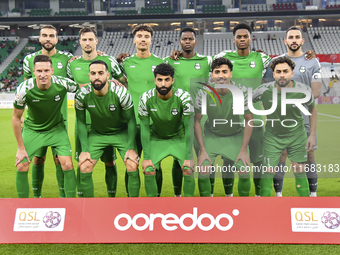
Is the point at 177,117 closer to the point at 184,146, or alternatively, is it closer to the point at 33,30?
the point at 184,146

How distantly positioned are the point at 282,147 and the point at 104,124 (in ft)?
6.46

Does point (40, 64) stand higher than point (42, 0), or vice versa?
point (42, 0)

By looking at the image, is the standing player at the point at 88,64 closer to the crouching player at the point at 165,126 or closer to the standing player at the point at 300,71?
the crouching player at the point at 165,126

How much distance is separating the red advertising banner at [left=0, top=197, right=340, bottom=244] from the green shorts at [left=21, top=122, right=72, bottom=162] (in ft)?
2.43

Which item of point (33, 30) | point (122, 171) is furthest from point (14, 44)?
point (122, 171)

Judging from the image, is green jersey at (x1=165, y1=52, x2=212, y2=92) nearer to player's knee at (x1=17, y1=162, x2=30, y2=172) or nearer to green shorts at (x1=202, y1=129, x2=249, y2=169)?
green shorts at (x1=202, y1=129, x2=249, y2=169)

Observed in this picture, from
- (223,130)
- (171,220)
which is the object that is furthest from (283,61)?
(171,220)

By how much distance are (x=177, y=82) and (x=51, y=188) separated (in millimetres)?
2913

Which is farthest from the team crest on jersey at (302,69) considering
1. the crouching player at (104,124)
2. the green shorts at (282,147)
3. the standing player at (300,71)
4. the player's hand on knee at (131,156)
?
the player's hand on knee at (131,156)

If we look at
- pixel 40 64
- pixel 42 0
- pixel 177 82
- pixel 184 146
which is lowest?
pixel 184 146

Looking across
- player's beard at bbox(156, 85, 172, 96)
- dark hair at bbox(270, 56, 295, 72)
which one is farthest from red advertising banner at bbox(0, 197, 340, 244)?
dark hair at bbox(270, 56, 295, 72)

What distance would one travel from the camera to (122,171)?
24.1 ft

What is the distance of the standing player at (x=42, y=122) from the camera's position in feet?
12.9

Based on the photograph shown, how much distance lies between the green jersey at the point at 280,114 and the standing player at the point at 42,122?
82.7 inches
